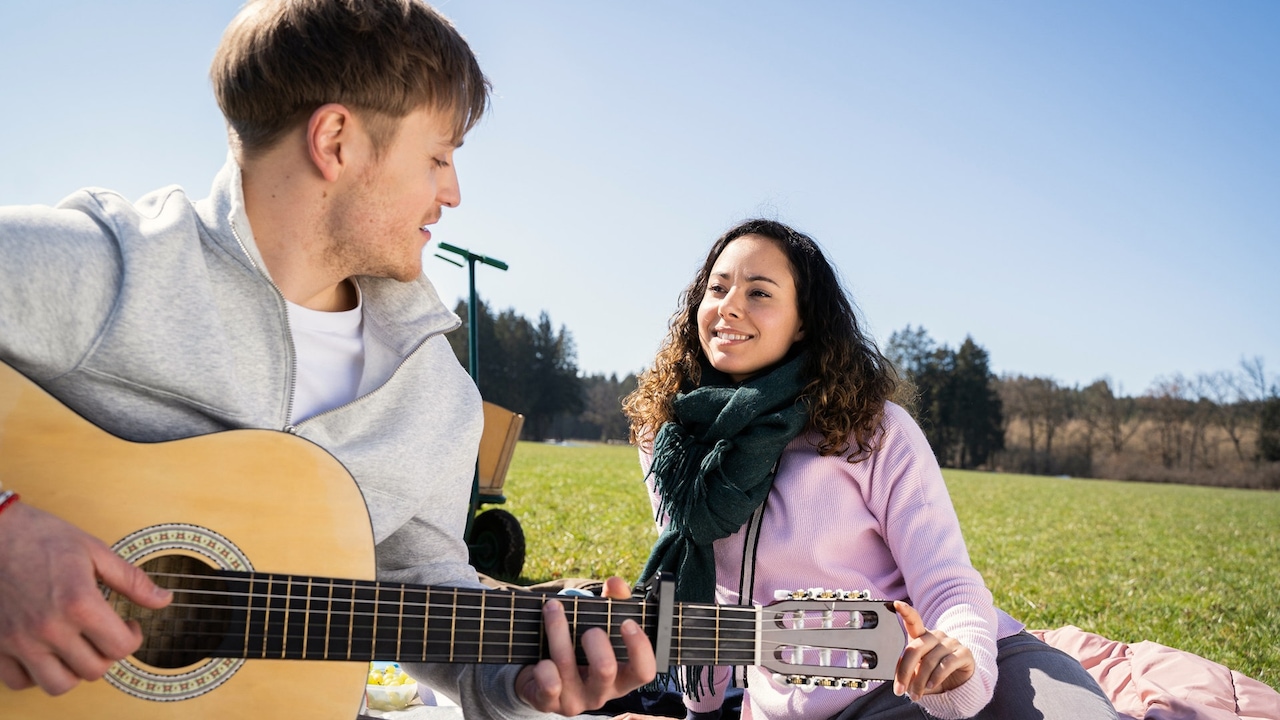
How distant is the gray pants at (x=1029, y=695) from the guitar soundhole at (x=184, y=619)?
2.03 meters

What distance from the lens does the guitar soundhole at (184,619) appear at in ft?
5.59

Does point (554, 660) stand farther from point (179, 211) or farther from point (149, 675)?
point (179, 211)

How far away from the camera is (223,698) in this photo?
173 centimetres

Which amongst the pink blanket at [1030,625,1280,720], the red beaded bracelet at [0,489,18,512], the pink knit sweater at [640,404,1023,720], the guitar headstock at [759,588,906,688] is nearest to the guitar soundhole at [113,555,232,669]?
the red beaded bracelet at [0,489,18,512]

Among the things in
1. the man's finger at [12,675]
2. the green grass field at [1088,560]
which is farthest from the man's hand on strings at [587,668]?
the green grass field at [1088,560]

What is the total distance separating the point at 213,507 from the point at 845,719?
211cm

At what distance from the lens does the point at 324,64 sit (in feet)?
7.19

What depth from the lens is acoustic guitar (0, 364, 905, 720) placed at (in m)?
1.68

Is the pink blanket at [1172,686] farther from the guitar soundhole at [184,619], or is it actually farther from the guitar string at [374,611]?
the guitar soundhole at [184,619]

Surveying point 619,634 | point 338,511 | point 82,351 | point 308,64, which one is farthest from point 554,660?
point 308,64

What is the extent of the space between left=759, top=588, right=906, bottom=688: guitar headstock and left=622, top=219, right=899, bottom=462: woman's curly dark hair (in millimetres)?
1008

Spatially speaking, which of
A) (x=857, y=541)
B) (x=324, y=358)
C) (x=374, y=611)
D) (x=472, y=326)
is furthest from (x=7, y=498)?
(x=472, y=326)

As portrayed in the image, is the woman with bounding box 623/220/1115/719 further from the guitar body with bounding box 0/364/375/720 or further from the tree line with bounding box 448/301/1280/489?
the tree line with bounding box 448/301/1280/489

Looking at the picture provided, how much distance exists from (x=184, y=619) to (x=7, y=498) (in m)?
0.39
